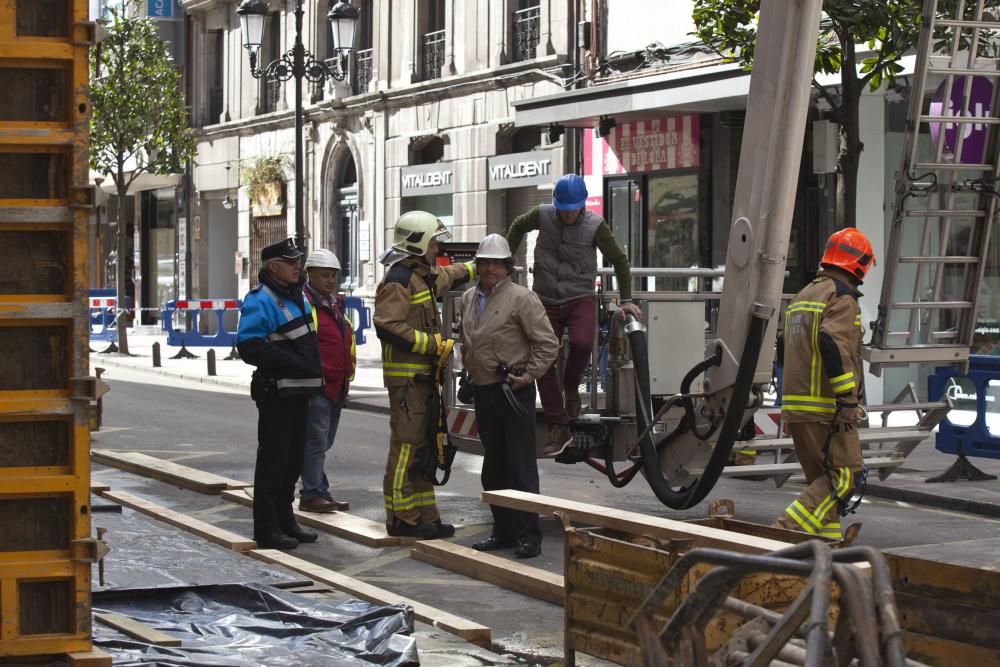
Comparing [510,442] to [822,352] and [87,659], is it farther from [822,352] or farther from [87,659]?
[87,659]

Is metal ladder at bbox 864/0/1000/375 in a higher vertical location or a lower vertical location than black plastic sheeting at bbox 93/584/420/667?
higher

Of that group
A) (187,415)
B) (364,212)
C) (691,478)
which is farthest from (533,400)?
(364,212)

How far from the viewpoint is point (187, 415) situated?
18938 mm

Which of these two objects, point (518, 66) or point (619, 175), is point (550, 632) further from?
point (518, 66)

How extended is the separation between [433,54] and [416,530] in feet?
69.4

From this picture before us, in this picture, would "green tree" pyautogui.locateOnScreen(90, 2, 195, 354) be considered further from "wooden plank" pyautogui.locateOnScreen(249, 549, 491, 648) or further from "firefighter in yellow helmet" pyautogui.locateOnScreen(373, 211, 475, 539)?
"wooden plank" pyautogui.locateOnScreen(249, 549, 491, 648)

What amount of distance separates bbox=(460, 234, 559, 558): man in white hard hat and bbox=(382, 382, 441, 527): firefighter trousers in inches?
14.3

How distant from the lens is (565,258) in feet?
33.2

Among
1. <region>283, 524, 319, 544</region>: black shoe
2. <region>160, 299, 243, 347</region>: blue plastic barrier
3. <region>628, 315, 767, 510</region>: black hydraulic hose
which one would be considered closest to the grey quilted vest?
<region>628, 315, 767, 510</region>: black hydraulic hose

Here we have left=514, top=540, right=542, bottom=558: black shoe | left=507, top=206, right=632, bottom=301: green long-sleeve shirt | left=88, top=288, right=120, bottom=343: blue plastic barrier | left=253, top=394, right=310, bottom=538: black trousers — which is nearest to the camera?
left=514, top=540, right=542, bottom=558: black shoe

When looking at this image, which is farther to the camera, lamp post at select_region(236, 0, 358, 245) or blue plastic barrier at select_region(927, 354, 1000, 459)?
lamp post at select_region(236, 0, 358, 245)

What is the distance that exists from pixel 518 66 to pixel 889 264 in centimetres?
1694

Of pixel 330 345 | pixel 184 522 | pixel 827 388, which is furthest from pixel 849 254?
pixel 184 522

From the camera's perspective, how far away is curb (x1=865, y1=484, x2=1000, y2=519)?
454 inches
